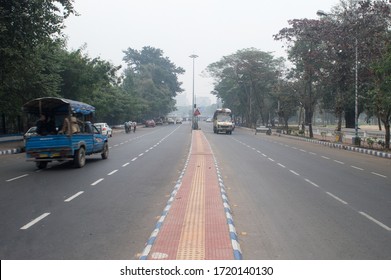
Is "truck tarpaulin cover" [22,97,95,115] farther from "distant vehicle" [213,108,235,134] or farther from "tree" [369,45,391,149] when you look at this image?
"distant vehicle" [213,108,235,134]

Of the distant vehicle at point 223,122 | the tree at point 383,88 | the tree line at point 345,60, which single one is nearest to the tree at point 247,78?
the tree line at point 345,60

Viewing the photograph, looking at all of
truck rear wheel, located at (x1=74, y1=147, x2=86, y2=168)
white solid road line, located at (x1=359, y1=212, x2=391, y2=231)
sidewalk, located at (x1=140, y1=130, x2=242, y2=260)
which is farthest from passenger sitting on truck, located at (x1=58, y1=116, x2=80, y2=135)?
white solid road line, located at (x1=359, y1=212, x2=391, y2=231)

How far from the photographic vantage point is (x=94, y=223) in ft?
26.0

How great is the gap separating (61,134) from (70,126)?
1.63 feet

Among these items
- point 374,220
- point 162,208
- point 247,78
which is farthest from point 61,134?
point 247,78

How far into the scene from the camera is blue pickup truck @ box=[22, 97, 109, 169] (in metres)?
16.1

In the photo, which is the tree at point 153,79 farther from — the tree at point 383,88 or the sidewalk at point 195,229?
the sidewalk at point 195,229

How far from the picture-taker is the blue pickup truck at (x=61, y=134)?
16.1m

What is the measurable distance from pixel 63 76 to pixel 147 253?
109ft

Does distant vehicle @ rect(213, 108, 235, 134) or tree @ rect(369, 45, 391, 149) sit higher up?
tree @ rect(369, 45, 391, 149)

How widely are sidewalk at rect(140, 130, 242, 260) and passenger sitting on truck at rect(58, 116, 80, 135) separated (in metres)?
6.73

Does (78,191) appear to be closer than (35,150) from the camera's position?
Yes

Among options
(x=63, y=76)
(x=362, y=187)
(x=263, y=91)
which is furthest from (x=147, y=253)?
(x=263, y=91)

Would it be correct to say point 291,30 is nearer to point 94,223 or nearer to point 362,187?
point 362,187
